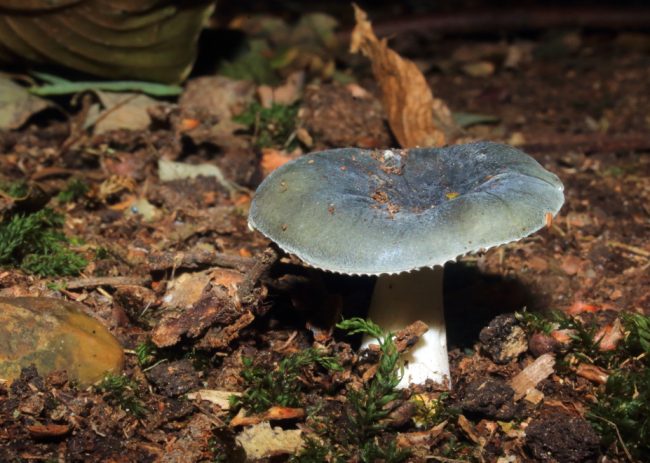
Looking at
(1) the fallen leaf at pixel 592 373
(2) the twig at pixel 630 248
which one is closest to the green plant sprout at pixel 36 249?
(1) the fallen leaf at pixel 592 373

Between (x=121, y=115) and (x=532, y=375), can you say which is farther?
(x=121, y=115)

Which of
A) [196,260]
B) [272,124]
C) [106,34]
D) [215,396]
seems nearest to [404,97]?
[272,124]

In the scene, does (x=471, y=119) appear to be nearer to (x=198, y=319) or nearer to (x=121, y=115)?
(x=121, y=115)

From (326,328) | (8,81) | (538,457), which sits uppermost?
(8,81)

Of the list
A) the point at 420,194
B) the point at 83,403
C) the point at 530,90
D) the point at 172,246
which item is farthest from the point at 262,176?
the point at 530,90

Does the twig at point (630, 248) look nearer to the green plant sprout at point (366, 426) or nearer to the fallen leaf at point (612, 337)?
the fallen leaf at point (612, 337)

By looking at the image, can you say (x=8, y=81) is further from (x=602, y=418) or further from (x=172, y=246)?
(x=602, y=418)

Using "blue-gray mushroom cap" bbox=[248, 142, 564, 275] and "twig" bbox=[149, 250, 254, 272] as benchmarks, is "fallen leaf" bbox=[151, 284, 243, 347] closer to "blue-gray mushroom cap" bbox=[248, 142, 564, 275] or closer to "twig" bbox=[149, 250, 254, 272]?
"twig" bbox=[149, 250, 254, 272]
